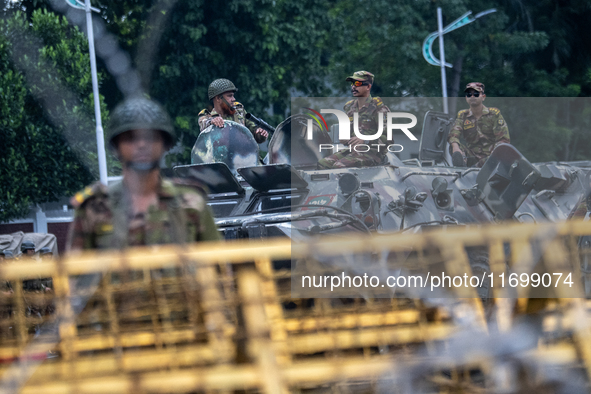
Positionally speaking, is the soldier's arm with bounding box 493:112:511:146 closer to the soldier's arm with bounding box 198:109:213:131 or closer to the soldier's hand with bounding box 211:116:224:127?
the soldier's hand with bounding box 211:116:224:127

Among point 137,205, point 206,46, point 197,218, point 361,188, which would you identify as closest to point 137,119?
point 137,205

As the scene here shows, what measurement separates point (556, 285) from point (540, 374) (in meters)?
0.41

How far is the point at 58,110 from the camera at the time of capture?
18.8 meters

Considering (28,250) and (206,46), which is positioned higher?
(206,46)

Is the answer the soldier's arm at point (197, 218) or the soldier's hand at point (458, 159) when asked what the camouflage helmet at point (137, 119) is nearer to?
the soldier's arm at point (197, 218)

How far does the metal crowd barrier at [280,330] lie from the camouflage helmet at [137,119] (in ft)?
2.38

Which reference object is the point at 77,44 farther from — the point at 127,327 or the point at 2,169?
the point at 127,327

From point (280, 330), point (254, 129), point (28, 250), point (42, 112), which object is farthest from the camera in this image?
point (42, 112)

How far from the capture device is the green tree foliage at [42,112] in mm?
17828

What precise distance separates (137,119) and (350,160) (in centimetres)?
455

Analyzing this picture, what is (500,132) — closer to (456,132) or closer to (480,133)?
(480,133)

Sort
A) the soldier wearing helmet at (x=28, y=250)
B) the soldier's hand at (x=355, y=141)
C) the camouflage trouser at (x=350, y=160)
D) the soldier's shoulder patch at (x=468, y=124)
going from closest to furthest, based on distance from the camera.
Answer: the camouflage trouser at (x=350, y=160)
the soldier's hand at (x=355, y=141)
the soldier's shoulder patch at (x=468, y=124)
the soldier wearing helmet at (x=28, y=250)

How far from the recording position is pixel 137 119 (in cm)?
347

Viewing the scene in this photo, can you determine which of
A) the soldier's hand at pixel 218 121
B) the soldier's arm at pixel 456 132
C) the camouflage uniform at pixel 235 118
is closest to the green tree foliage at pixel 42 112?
the camouflage uniform at pixel 235 118
